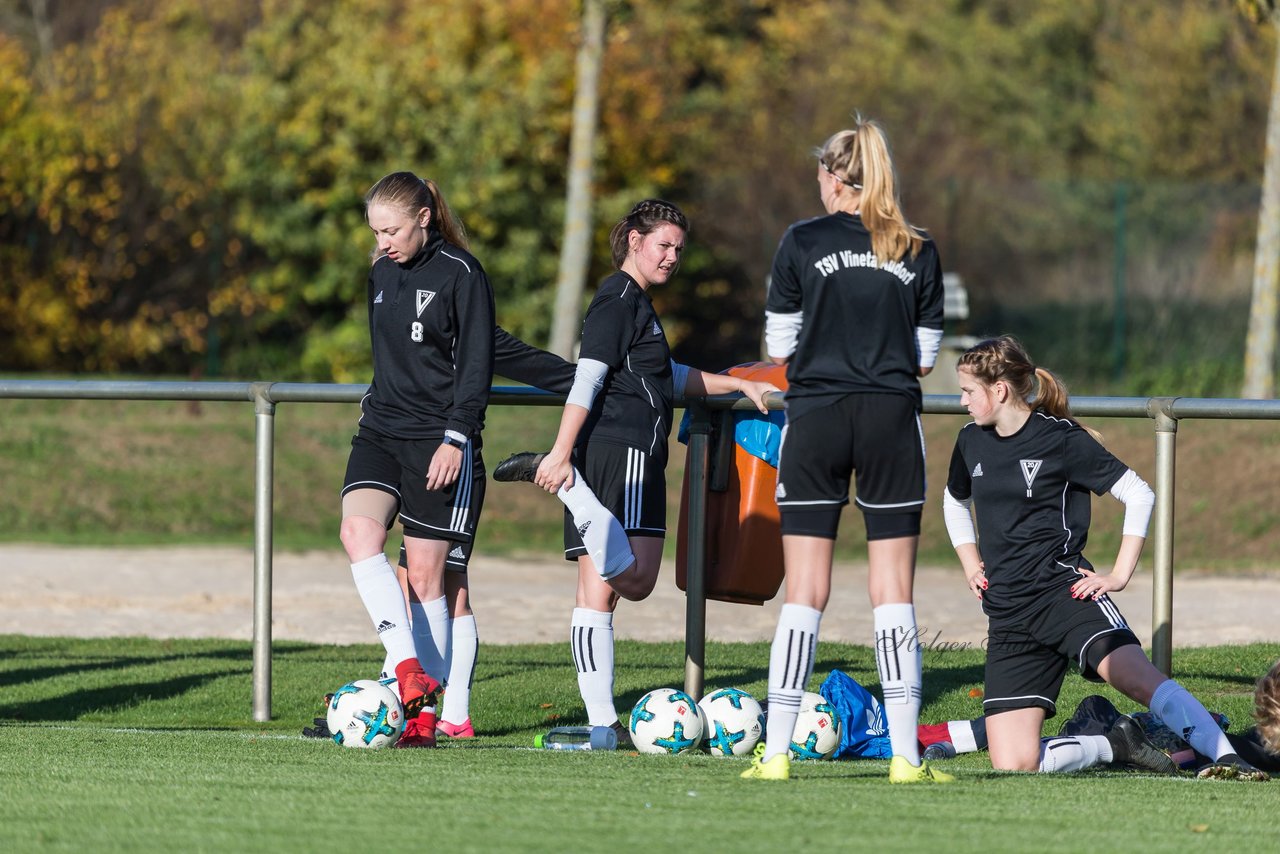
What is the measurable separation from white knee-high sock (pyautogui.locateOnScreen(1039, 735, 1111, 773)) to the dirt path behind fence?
4149 mm

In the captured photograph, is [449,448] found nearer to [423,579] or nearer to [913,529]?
[423,579]

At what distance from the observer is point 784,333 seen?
4.80m

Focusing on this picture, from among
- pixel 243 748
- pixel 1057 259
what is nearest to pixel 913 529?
pixel 243 748

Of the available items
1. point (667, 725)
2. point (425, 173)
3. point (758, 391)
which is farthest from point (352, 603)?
point (425, 173)

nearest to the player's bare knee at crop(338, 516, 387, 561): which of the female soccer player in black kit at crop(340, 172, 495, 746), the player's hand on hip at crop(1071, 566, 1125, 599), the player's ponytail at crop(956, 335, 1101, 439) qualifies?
the female soccer player in black kit at crop(340, 172, 495, 746)

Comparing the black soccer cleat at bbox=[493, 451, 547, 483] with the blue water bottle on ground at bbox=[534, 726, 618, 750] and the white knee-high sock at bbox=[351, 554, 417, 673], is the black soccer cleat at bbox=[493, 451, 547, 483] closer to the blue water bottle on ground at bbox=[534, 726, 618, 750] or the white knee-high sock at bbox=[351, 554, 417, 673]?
the white knee-high sock at bbox=[351, 554, 417, 673]

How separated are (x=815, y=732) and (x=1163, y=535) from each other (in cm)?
147

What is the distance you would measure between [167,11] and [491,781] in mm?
32394

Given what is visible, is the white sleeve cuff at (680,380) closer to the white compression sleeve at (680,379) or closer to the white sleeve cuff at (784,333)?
the white compression sleeve at (680,379)

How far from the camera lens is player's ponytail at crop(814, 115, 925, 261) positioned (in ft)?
15.6

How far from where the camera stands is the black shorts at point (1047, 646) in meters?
5.55

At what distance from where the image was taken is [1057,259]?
2656 cm

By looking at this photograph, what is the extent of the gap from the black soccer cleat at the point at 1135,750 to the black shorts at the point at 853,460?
130 centimetres

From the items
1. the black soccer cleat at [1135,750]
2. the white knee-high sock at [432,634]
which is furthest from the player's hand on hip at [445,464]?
the black soccer cleat at [1135,750]
